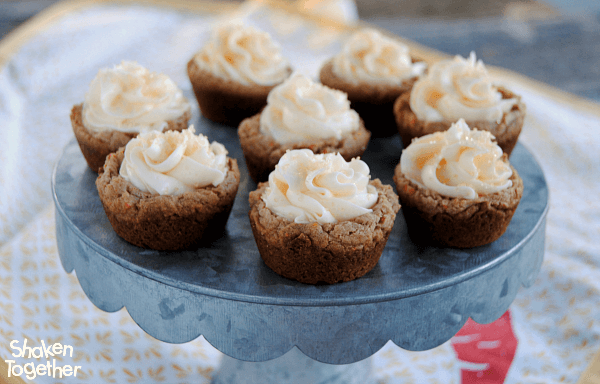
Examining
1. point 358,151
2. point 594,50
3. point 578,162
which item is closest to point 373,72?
point 358,151

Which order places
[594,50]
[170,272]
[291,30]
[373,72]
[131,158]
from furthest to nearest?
[594,50]
[291,30]
[373,72]
[131,158]
[170,272]

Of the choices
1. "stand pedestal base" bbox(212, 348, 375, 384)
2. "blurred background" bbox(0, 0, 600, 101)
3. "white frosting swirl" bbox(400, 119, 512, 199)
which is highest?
"white frosting swirl" bbox(400, 119, 512, 199)

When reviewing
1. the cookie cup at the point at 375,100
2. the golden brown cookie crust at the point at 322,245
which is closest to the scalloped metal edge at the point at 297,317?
the golden brown cookie crust at the point at 322,245

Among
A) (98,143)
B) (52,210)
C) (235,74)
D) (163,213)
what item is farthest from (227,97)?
(52,210)

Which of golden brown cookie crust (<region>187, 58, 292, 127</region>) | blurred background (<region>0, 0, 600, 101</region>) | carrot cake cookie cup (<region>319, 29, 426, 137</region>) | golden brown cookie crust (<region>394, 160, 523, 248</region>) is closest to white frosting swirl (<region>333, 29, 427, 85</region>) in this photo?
carrot cake cookie cup (<region>319, 29, 426, 137</region>)

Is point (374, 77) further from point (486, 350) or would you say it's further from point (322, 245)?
point (486, 350)

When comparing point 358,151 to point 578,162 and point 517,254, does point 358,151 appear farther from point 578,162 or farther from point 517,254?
point 578,162

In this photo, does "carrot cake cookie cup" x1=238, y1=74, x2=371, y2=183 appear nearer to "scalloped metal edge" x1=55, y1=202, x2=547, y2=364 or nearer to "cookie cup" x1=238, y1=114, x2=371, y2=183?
"cookie cup" x1=238, y1=114, x2=371, y2=183
